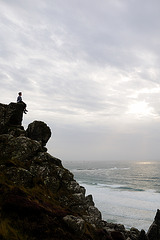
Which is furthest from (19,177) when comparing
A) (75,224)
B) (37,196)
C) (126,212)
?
(126,212)

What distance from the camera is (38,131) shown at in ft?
70.0

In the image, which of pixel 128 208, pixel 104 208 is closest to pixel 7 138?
pixel 104 208

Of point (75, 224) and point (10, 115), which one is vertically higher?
point (10, 115)

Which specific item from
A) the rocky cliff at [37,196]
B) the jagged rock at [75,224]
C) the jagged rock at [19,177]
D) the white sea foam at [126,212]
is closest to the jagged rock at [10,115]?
A: the rocky cliff at [37,196]

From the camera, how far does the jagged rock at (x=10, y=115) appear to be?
20234 millimetres

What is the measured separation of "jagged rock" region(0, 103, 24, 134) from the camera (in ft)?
66.4

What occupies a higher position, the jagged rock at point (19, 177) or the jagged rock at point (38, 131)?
the jagged rock at point (38, 131)

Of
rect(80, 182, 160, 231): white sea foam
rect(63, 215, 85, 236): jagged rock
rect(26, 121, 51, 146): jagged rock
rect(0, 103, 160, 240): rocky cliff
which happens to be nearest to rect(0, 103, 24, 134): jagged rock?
rect(0, 103, 160, 240): rocky cliff

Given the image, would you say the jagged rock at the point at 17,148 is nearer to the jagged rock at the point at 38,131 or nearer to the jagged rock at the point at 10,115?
the jagged rock at the point at 10,115

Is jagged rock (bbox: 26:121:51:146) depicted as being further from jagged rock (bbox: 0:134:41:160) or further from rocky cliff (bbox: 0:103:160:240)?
jagged rock (bbox: 0:134:41:160)

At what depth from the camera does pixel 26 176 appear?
43.5 ft

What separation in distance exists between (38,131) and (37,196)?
10.4 metres

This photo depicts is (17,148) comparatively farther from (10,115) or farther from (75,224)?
(75,224)

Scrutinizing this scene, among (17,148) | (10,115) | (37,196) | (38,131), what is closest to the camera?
(37,196)
